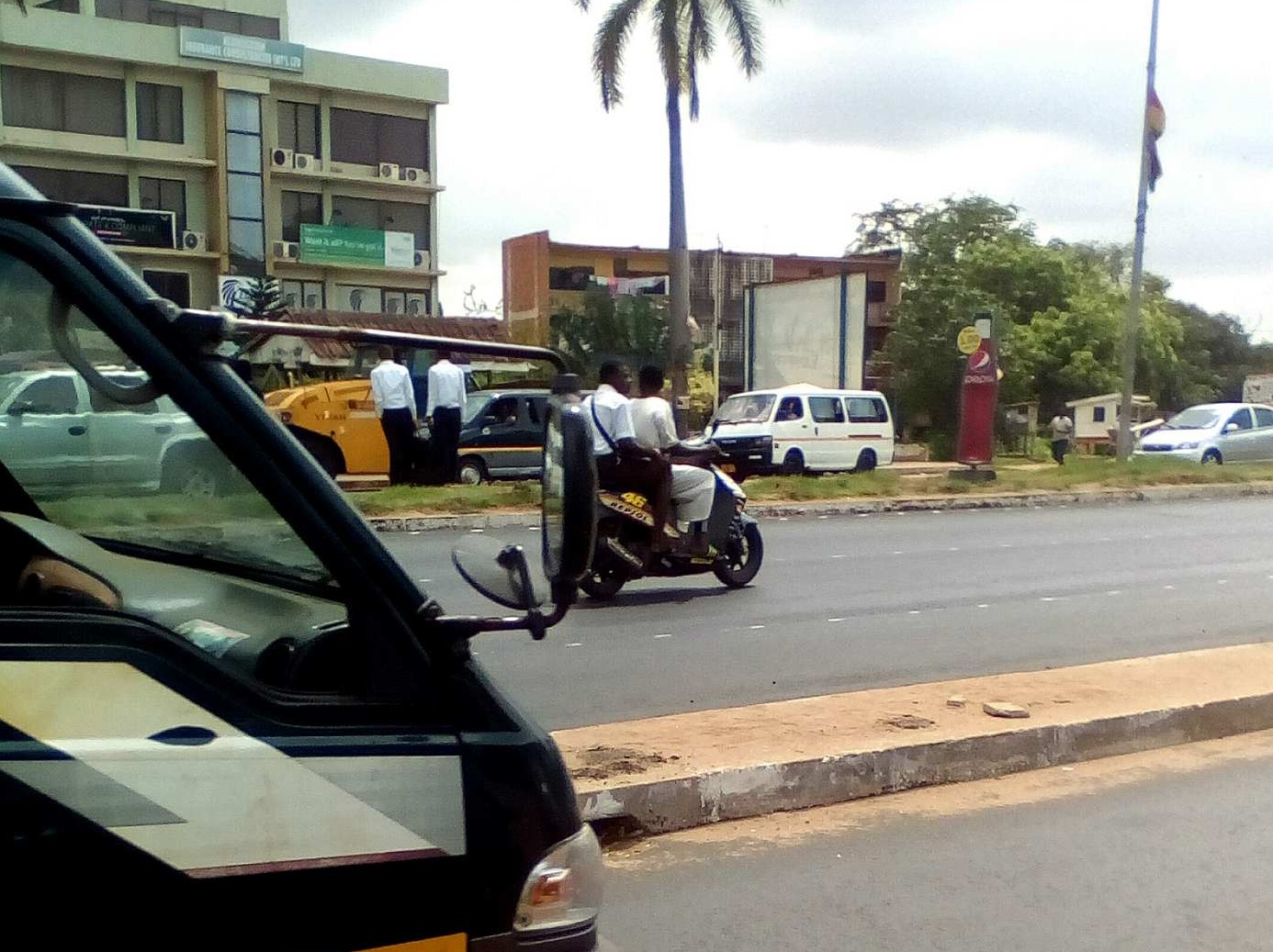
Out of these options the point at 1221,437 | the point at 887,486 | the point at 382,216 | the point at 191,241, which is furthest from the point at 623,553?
the point at 382,216

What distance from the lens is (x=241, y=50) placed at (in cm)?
3897

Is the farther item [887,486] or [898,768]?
[887,486]

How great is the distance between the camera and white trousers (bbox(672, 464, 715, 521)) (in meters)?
9.63

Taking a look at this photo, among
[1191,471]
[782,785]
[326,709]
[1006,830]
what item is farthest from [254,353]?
[1191,471]

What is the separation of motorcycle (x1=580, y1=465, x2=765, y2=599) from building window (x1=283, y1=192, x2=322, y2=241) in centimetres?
3432

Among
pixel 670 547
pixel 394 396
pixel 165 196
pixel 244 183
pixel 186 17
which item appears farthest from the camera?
pixel 244 183

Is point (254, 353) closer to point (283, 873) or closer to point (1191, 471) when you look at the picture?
point (283, 873)

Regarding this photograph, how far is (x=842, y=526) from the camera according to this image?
50.5ft

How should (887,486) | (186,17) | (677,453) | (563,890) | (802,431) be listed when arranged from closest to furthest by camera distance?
(563,890)
(677,453)
(887,486)
(802,431)
(186,17)

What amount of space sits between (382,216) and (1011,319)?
73.8 feet

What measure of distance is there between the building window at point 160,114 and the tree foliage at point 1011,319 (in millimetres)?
24116

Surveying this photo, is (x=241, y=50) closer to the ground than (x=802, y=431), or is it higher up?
higher up

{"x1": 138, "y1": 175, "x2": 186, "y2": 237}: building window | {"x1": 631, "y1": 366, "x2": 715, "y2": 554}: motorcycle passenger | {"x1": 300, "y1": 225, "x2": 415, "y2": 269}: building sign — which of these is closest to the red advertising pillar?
{"x1": 631, "y1": 366, "x2": 715, "y2": 554}: motorcycle passenger

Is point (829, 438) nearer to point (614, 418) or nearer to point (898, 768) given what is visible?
point (614, 418)
